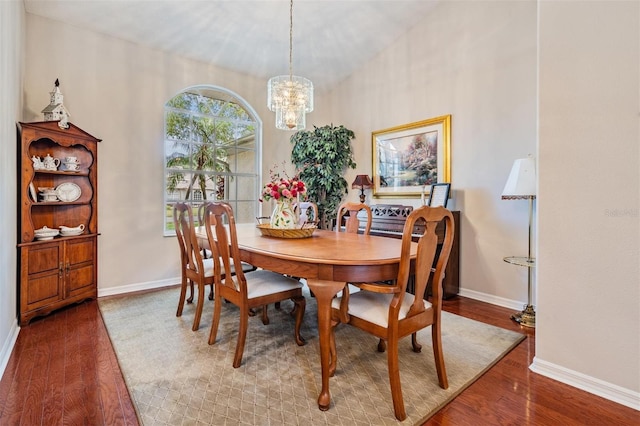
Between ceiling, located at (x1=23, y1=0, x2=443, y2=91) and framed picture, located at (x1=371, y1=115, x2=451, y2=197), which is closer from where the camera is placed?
ceiling, located at (x1=23, y1=0, x2=443, y2=91)

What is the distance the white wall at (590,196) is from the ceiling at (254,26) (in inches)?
91.2

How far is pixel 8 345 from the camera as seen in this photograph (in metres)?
2.15

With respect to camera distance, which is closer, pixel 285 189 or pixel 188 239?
pixel 285 189

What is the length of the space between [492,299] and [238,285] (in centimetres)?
275

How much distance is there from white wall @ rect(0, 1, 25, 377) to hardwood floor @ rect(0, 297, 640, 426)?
0.22 m

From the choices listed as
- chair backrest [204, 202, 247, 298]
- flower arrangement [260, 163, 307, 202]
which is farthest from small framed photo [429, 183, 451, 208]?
chair backrest [204, 202, 247, 298]

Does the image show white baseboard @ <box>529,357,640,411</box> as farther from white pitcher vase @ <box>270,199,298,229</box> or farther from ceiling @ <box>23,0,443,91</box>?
ceiling @ <box>23,0,443,91</box>

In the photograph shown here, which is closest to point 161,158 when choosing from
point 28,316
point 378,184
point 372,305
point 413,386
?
point 28,316

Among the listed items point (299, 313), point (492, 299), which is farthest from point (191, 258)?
point (492, 299)

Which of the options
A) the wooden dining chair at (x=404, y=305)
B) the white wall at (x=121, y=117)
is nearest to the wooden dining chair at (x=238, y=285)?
the wooden dining chair at (x=404, y=305)

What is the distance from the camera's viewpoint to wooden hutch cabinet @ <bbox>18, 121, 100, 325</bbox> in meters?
2.62

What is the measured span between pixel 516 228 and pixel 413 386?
218 cm

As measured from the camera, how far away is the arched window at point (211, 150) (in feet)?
13.2

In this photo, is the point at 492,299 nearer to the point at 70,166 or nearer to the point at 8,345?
the point at 8,345
